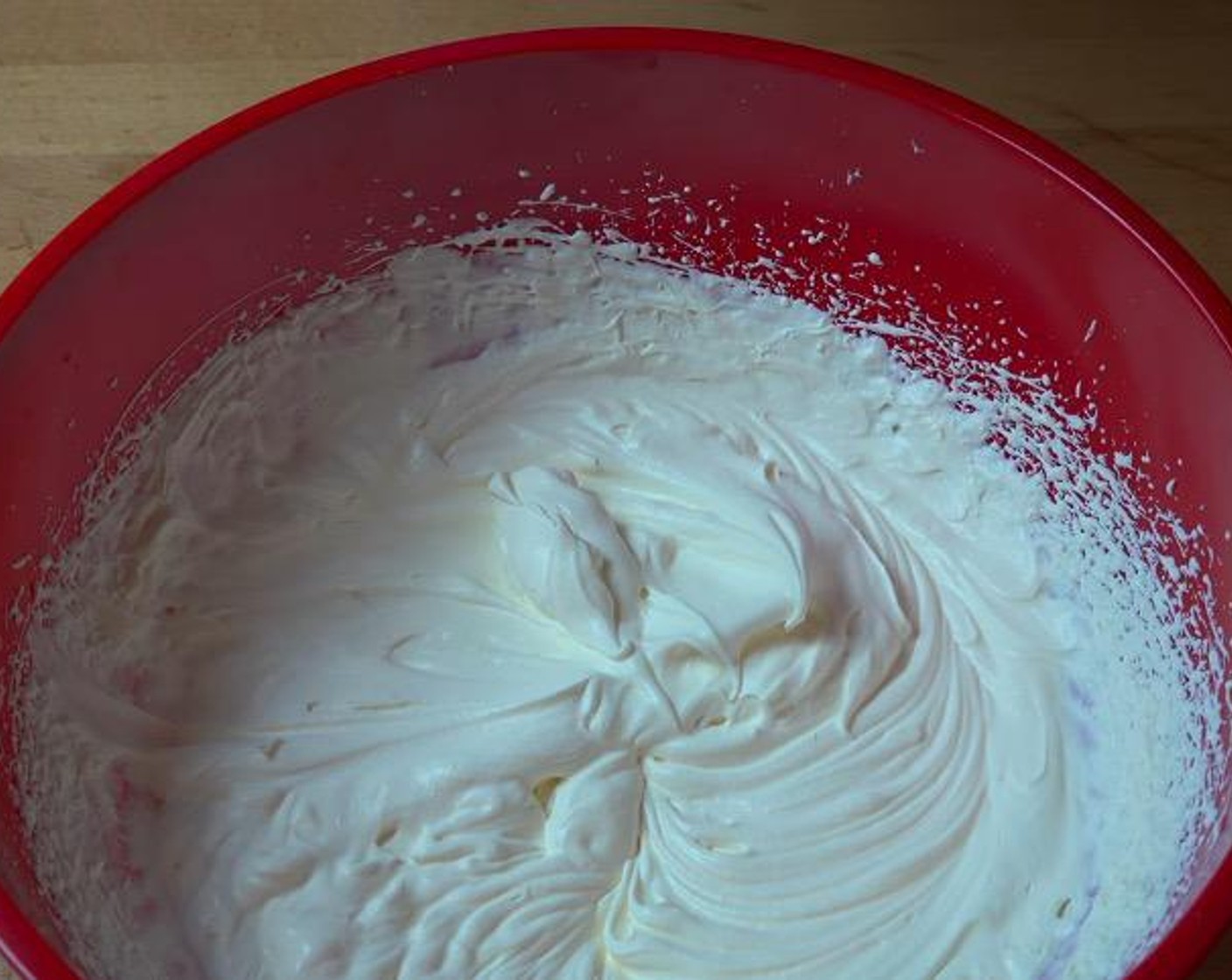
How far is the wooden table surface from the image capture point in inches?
62.8

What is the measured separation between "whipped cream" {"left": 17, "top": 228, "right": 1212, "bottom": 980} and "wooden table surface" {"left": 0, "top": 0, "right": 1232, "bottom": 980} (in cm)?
34

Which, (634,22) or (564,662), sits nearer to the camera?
(564,662)

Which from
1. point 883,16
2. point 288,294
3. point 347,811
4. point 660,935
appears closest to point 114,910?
point 347,811

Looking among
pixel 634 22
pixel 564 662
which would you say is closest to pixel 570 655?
pixel 564 662

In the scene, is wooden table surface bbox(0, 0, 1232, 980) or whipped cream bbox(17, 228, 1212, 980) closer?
whipped cream bbox(17, 228, 1212, 980)

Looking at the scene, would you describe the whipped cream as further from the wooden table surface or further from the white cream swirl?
the wooden table surface

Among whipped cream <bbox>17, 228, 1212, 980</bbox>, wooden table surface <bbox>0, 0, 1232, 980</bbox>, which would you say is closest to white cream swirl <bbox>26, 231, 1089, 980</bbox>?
whipped cream <bbox>17, 228, 1212, 980</bbox>

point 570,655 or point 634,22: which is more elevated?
point 634,22

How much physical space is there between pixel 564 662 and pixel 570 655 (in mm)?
10

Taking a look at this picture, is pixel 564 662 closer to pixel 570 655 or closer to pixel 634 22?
pixel 570 655

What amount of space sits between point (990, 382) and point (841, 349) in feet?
0.51

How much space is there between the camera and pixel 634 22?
1.67 m

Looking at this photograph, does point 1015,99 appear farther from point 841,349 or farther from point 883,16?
point 841,349

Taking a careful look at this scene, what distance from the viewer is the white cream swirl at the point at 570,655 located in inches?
49.7
